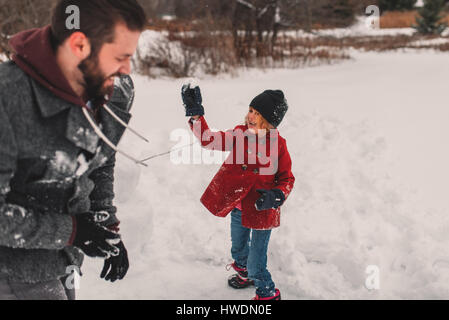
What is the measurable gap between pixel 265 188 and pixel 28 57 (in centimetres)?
158

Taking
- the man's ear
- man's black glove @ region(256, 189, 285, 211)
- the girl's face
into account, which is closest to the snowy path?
man's black glove @ region(256, 189, 285, 211)

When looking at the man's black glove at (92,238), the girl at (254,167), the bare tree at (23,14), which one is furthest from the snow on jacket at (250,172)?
the bare tree at (23,14)

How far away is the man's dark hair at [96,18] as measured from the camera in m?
1.26

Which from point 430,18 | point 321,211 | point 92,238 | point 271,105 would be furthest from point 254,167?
point 430,18

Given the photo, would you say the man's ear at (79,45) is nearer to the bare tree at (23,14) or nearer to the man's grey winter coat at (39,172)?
the man's grey winter coat at (39,172)

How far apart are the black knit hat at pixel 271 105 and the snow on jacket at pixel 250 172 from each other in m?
0.09

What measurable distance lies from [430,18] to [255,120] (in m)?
29.9

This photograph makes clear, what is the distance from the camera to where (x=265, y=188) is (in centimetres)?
248

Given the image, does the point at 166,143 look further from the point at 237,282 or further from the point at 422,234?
the point at 422,234

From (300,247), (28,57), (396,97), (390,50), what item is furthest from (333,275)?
(390,50)

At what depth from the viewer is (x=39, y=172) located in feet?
4.43

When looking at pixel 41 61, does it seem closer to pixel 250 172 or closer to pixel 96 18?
pixel 96 18

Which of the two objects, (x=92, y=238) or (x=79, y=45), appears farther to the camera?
(x=92, y=238)

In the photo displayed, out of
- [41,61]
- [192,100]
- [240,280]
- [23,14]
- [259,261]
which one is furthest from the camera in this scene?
[23,14]
